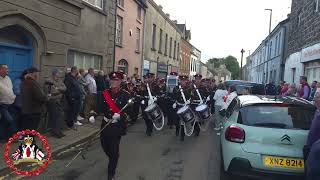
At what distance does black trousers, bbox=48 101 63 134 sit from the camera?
10656 mm

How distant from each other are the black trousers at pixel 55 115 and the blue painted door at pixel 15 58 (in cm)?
127

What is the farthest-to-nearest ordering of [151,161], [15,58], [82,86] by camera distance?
1. [82,86]
2. [15,58]
3. [151,161]

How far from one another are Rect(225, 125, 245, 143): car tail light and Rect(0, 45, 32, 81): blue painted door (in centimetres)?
631

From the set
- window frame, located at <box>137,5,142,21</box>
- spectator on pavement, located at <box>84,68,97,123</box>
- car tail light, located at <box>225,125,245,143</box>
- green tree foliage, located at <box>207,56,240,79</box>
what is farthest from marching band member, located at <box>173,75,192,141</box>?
green tree foliage, located at <box>207,56,240,79</box>

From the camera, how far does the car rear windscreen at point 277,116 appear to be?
6.71 metres

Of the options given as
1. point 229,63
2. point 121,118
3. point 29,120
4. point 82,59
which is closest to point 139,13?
point 82,59

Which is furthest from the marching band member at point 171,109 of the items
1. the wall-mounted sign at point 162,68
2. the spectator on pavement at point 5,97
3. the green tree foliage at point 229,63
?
the green tree foliage at point 229,63

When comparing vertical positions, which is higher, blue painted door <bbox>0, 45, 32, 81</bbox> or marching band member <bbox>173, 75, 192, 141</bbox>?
blue painted door <bbox>0, 45, 32, 81</bbox>

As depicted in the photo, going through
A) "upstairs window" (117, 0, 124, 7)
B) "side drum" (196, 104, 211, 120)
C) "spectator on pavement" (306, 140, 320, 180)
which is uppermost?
"upstairs window" (117, 0, 124, 7)

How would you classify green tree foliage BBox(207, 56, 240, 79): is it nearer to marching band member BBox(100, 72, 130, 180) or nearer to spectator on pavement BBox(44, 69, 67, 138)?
spectator on pavement BBox(44, 69, 67, 138)

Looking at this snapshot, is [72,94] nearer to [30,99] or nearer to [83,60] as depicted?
[30,99]

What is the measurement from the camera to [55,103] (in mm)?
10742

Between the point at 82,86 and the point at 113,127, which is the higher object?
the point at 82,86

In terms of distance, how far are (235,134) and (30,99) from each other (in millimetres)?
4826
